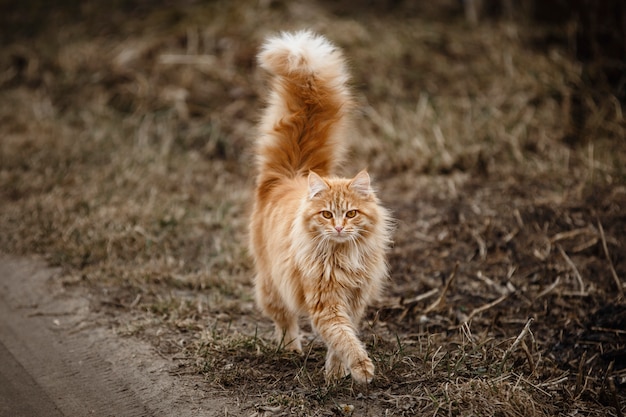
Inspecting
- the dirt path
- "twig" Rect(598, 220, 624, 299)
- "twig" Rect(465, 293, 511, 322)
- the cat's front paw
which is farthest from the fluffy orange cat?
"twig" Rect(598, 220, 624, 299)

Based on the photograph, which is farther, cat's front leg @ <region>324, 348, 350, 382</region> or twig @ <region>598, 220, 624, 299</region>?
twig @ <region>598, 220, 624, 299</region>

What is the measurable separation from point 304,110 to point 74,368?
202 centimetres

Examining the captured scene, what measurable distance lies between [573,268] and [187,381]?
110 inches

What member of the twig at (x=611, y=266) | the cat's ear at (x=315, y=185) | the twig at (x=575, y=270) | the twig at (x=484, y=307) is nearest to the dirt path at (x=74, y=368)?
the cat's ear at (x=315, y=185)

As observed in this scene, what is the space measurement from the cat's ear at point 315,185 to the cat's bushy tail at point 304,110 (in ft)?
2.17

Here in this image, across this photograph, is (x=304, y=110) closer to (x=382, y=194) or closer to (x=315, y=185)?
(x=315, y=185)

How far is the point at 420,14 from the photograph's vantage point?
33.4ft

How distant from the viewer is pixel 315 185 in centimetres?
348

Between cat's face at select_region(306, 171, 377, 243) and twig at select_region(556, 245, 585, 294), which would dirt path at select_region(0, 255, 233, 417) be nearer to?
cat's face at select_region(306, 171, 377, 243)

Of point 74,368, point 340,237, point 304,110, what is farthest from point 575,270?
point 74,368

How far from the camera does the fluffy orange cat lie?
3.46 m

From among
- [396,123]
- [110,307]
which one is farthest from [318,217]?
[396,123]

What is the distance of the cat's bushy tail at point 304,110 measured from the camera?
13.4 ft

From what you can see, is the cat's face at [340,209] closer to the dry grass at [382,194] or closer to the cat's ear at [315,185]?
the cat's ear at [315,185]
